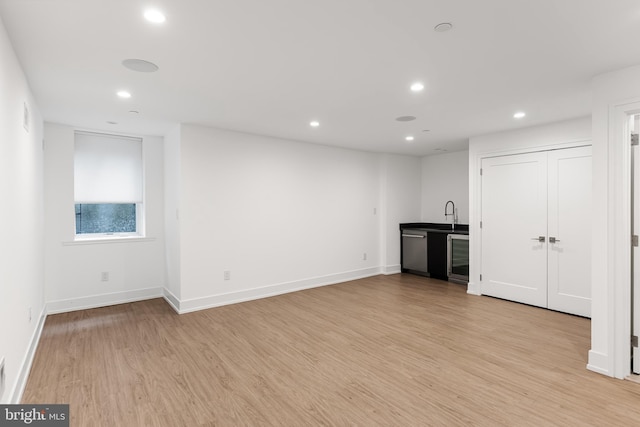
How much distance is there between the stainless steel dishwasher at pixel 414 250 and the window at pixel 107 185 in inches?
195

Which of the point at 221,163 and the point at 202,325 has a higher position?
the point at 221,163

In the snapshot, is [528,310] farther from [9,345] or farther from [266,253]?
[9,345]

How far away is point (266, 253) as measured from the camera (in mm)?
5367

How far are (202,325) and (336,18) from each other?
353 centimetres

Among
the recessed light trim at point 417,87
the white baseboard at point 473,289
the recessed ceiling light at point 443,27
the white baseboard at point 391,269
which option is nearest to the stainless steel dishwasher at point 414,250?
the white baseboard at point 391,269

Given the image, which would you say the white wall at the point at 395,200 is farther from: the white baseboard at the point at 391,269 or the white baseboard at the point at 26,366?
the white baseboard at the point at 26,366

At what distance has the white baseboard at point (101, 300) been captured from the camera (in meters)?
4.54

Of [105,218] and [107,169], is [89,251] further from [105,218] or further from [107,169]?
[107,169]

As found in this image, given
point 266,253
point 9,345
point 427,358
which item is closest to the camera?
point 9,345

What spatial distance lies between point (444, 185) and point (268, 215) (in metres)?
3.90

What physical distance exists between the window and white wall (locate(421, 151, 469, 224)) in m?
5.62

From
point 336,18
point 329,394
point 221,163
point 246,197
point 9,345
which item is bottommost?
point 329,394

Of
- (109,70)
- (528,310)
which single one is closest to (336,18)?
(109,70)

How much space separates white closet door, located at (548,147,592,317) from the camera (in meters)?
4.23
